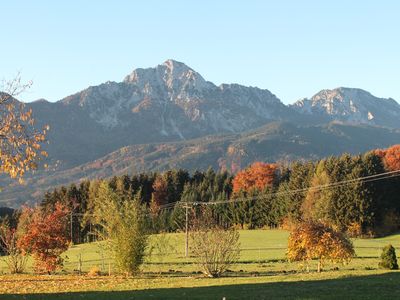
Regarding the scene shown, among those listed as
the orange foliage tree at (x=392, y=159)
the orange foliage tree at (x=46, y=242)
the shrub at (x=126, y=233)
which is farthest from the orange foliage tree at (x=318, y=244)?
the orange foliage tree at (x=392, y=159)

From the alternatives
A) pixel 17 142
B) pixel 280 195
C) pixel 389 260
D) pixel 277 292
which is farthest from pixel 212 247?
pixel 280 195

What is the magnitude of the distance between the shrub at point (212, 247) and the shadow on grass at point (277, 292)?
28.8ft

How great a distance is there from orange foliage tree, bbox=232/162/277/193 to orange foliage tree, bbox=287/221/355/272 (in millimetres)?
89336

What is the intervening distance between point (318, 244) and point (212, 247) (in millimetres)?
7193

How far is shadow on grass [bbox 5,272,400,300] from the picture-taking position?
2317 cm

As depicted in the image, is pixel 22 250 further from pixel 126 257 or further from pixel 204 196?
pixel 204 196

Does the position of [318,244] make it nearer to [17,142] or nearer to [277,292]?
[277,292]

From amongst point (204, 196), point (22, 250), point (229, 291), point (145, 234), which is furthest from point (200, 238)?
point (204, 196)

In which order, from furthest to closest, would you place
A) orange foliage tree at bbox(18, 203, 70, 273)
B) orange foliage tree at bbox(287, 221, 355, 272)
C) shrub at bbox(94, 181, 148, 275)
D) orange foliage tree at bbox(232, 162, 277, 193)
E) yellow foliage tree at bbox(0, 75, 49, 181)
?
orange foliage tree at bbox(232, 162, 277, 193), orange foliage tree at bbox(18, 203, 70, 273), shrub at bbox(94, 181, 148, 275), orange foliage tree at bbox(287, 221, 355, 272), yellow foliage tree at bbox(0, 75, 49, 181)

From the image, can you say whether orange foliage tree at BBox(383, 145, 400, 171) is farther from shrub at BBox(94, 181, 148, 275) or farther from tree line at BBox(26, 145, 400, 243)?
shrub at BBox(94, 181, 148, 275)

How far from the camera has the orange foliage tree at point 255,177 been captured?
131137mm

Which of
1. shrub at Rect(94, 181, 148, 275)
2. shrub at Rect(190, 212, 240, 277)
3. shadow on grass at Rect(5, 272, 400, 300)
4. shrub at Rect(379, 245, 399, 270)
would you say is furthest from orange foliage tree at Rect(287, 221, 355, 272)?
shrub at Rect(94, 181, 148, 275)

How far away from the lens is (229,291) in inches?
1022

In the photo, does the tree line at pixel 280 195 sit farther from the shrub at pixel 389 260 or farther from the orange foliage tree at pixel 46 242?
the shrub at pixel 389 260
